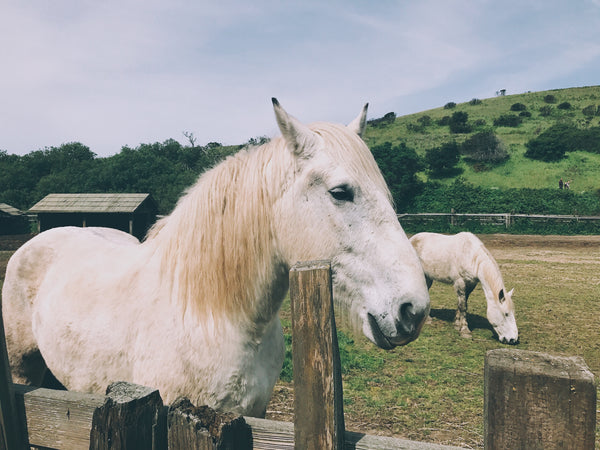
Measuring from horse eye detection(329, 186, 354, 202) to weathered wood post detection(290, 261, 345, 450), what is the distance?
2.78 feet

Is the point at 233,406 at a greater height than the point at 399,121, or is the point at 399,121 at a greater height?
the point at 399,121

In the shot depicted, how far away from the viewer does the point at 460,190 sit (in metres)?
30.8

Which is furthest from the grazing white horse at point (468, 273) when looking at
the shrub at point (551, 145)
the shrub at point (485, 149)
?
the shrub at point (551, 145)

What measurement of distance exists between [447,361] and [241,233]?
5703mm

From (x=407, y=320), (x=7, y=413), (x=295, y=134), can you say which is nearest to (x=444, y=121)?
(x=295, y=134)

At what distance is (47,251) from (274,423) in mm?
2685

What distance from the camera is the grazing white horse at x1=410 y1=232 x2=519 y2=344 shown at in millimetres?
7234

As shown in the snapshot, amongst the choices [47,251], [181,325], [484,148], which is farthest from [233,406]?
[484,148]

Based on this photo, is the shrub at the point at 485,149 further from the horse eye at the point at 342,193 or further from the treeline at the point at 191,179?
the horse eye at the point at 342,193

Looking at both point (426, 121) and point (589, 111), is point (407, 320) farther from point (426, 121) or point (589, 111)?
point (589, 111)

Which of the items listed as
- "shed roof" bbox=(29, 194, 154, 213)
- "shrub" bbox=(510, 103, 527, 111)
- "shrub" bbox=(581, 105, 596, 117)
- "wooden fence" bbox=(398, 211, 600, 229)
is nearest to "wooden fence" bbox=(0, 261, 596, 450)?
"shed roof" bbox=(29, 194, 154, 213)

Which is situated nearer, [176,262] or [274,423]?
[274,423]

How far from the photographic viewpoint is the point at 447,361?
20.9 feet

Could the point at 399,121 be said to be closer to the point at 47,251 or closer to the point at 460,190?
the point at 460,190
